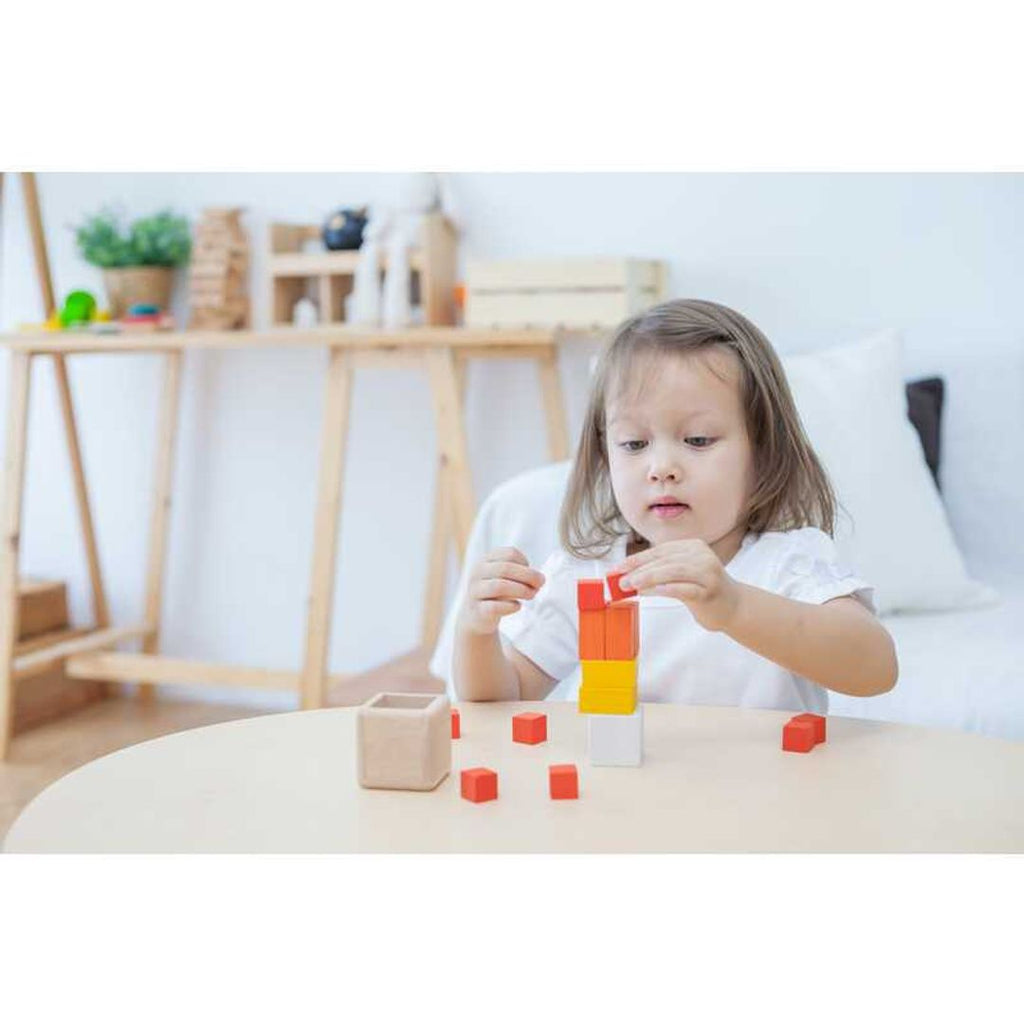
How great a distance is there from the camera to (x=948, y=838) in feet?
2.46

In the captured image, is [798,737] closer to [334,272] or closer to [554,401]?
[554,401]

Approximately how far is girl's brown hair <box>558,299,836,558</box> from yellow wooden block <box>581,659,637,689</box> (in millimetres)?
368

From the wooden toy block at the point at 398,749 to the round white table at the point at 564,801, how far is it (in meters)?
0.01

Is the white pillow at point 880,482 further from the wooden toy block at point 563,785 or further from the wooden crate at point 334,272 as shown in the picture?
the wooden toy block at point 563,785

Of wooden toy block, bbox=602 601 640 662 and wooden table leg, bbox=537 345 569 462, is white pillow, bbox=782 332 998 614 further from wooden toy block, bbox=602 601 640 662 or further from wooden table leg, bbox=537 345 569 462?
wooden toy block, bbox=602 601 640 662

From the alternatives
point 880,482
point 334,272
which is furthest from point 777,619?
point 334,272

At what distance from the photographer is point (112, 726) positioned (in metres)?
2.83

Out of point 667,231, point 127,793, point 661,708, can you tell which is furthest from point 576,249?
point 127,793

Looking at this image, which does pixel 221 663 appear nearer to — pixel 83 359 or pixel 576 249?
pixel 83 359

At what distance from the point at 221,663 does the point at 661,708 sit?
6.71 feet

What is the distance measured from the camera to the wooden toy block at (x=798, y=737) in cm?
91

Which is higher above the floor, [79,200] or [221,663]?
[79,200]

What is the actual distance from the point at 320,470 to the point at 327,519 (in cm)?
9

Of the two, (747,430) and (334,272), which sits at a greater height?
(334,272)
